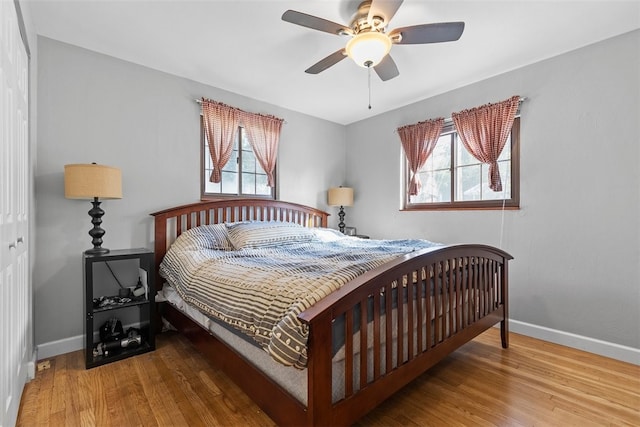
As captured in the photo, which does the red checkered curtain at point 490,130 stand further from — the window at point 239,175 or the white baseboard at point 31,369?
the white baseboard at point 31,369

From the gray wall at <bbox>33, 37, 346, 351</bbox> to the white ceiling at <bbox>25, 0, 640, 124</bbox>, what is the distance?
17 centimetres

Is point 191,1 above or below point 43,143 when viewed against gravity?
above

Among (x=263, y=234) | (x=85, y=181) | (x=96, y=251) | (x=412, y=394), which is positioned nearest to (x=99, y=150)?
(x=85, y=181)

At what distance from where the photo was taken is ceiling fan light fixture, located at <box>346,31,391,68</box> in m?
1.92

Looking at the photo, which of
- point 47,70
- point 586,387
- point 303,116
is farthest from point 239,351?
point 303,116

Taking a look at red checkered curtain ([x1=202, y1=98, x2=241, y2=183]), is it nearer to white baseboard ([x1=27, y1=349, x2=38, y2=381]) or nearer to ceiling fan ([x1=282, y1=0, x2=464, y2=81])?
ceiling fan ([x1=282, y1=0, x2=464, y2=81])

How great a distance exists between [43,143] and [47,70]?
0.58m

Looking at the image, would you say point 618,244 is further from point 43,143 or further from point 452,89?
point 43,143

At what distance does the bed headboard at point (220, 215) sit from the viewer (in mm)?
2811

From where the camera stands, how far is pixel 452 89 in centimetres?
334

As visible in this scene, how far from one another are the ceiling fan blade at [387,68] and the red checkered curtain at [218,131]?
169 cm

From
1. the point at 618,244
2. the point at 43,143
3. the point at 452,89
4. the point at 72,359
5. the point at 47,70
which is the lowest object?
the point at 72,359

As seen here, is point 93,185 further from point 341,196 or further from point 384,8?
point 341,196

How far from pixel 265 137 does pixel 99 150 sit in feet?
5.41
